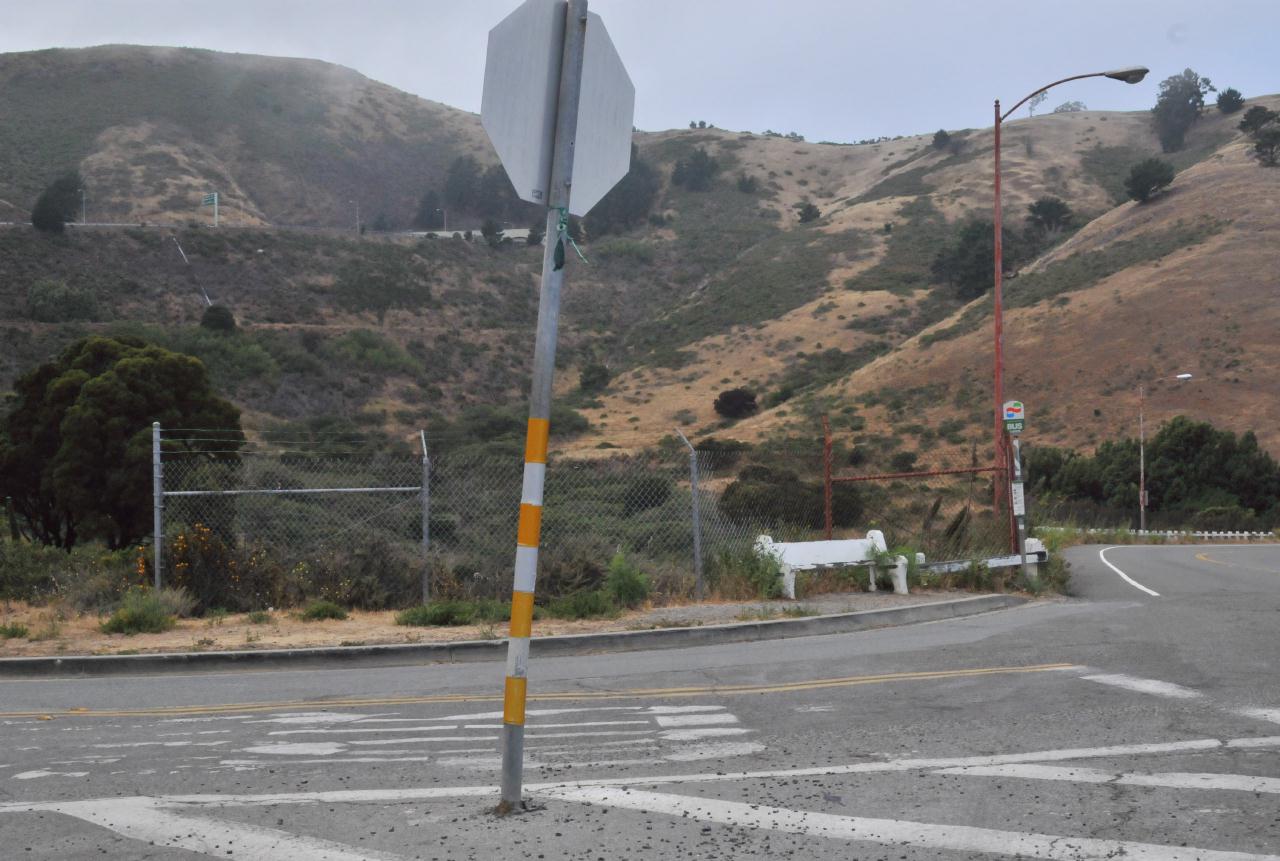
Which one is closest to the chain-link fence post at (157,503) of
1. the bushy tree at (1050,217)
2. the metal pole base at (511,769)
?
the metal pole base at (511,769)

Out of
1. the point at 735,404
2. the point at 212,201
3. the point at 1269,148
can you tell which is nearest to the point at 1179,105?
the point at 1269,148

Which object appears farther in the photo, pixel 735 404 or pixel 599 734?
pixel 735 404

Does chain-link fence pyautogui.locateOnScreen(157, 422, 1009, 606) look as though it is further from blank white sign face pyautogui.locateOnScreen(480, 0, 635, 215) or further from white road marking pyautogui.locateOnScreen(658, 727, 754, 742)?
blank white sign face pyautogui.locateOnScreen(480, 0, 635, 215)

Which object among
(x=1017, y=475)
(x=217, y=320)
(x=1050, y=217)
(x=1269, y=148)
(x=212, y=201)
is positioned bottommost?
(x=1017, y=475)

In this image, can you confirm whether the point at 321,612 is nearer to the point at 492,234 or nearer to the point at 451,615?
the point at 451,615

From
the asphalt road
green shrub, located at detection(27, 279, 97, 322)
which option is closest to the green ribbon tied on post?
the asphalt road

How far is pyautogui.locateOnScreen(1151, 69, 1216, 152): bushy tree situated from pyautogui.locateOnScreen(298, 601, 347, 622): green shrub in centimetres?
9832

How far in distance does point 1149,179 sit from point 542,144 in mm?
74393

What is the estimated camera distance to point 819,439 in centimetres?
4950

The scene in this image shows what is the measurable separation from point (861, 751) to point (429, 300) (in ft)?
217

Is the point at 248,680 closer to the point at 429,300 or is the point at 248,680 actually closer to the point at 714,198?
the point at 429,300

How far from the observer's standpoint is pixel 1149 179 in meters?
71.8

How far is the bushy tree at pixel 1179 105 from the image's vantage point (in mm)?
98375

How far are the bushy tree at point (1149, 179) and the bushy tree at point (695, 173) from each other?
40.4 meters
